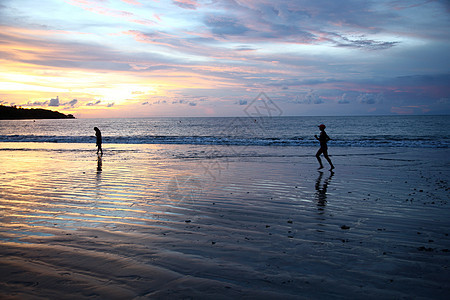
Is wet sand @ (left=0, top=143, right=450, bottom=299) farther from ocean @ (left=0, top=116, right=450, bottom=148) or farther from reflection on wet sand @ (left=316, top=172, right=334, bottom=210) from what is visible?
ocean @ (left=0, top=116, right=450, bottom=148)

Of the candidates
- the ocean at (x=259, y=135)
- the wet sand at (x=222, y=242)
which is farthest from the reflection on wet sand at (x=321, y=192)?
the ocean at (x=259, y=135)

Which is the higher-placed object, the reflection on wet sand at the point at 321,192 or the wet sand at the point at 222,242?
the reflection on wet sand at the point at 321,192

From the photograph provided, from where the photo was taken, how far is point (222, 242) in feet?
15.3

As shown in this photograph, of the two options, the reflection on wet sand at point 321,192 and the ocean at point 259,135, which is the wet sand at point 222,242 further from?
the ocean at point 259,135

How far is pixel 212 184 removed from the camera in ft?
32.8

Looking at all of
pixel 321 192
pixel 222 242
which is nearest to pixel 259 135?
pixel 321 192

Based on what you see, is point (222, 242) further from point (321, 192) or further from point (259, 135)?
point (259, 135)

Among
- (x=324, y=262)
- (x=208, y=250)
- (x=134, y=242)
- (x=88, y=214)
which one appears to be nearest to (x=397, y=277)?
(x=324, y=262)

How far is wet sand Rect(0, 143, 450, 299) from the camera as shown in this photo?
332cm

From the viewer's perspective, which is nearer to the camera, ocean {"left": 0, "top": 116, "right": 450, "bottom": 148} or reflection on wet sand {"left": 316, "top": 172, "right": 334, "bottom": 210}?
reflection on wet sand {"left": 316, "top": 172, "right": 334, "bottom": 210}

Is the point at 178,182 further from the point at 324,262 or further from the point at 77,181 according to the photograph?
the point at 324,262

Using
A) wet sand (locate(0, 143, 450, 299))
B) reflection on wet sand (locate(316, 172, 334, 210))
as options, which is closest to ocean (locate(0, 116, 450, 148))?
reflection on wet sand (locate(316, 172, 334, 210))

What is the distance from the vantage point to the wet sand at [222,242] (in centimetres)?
332

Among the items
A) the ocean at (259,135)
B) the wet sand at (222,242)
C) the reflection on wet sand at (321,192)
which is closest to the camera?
the wet sand at (222,242)
